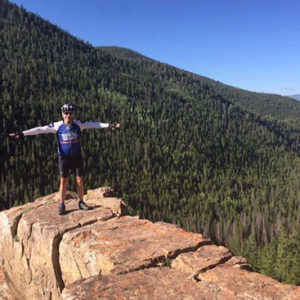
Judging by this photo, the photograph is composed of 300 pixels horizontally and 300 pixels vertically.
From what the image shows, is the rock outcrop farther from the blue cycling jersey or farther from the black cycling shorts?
the blue cycling jersey

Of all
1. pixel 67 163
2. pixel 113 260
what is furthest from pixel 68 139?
pixel 113 260

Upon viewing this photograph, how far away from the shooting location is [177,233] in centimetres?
1338

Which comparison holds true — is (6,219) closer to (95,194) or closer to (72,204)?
(72,204)

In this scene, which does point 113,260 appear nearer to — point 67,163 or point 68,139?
point 67,163

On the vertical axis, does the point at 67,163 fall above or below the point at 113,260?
above

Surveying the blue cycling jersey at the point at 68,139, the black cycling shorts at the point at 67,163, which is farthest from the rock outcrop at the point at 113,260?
the blue cycling jersey at the point at 68,139

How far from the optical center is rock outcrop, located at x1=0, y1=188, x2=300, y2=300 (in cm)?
951

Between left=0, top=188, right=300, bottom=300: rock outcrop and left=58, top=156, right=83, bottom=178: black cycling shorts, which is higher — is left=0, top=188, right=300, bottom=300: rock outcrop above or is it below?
below

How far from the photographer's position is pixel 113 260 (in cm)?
1145

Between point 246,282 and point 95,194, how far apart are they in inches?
566

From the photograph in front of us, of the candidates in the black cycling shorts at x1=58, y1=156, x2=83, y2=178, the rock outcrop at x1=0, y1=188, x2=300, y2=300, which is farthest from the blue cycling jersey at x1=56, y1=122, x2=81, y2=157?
the rock outcrop at x1=0, y1=188, x2=300, y2=300

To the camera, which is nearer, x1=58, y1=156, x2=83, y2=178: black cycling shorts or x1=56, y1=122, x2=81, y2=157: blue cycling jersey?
x1=56, y1=122, x2=81, y2=157: blue cycling jersey

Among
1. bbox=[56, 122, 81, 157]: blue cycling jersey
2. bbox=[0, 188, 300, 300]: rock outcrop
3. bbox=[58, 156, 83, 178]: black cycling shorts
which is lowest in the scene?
bbox=[0, 188, 300, 300]: rock outcrop

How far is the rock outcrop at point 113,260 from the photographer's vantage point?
951 cm
